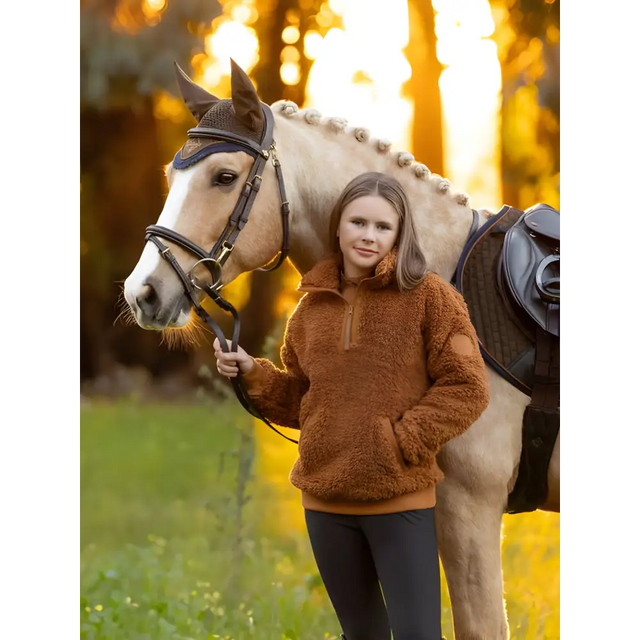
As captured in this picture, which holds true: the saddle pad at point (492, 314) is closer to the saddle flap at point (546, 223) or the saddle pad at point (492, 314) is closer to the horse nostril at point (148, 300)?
the saddle flap at point (546, 223)

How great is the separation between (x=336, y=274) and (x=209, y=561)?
9.63 ft

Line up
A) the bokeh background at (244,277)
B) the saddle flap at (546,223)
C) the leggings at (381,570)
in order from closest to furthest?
the leggings at (381,570) < the saddle flap at (546,223) < the bokeh background at (244,277)

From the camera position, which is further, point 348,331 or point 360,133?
point 360,133

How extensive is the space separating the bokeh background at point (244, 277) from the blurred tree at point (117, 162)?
22 mm

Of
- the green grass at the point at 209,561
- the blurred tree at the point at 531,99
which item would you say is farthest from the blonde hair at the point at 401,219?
the blurred tree at the point at 531,99

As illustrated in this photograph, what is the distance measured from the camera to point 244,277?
798 cm

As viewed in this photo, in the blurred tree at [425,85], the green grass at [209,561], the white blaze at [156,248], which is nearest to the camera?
the white blaze at [156,248]

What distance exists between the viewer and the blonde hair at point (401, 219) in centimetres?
188

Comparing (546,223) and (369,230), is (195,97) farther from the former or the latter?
(546,223)

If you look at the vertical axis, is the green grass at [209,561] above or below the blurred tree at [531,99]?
below

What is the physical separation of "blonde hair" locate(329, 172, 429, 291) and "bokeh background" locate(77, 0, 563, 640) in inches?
18.5

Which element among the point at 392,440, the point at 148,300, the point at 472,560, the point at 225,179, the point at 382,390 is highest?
the point at 225,179

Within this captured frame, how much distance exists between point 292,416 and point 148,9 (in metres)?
6.22

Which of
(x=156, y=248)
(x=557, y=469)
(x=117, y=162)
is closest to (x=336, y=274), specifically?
(x=156, y=248)
